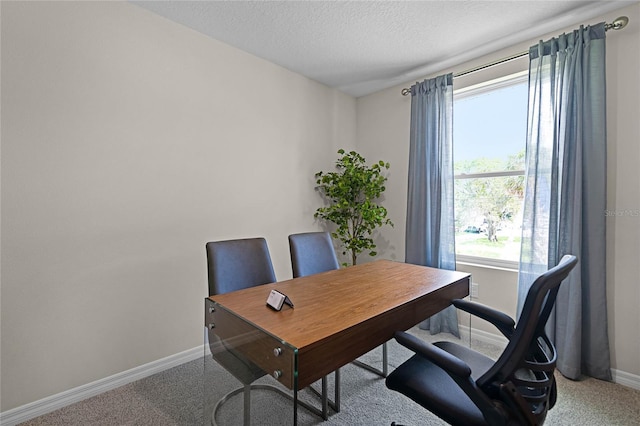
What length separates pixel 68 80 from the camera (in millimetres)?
1851

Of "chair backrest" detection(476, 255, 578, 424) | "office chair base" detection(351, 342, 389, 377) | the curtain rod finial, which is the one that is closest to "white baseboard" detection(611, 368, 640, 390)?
"office chair base" detection(351, 342, 389, 377)

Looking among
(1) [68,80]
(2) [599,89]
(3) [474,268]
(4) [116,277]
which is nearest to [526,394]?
(3) [474,268]

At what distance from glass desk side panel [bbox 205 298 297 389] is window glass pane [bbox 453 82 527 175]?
2625 mm

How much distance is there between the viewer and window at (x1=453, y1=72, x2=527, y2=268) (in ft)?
8.79

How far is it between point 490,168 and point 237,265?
7.99 ft

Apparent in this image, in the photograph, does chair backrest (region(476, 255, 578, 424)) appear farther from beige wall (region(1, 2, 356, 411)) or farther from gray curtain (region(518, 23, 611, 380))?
beige wall (region(1, 2, 356, 411))

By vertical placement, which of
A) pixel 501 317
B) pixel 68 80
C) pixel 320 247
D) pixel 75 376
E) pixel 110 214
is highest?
pixel 68 80

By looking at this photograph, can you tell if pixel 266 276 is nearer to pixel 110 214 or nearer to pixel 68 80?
→ pixel 110 214

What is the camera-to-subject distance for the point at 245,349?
1219mm

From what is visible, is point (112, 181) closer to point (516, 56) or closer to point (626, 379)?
point (516, 56)

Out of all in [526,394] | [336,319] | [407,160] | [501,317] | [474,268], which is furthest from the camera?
[407,160]

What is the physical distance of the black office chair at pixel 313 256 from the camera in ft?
7.12

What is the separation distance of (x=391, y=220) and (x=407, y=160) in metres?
0.70

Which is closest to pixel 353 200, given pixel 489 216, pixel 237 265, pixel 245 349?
pixel 489 216
